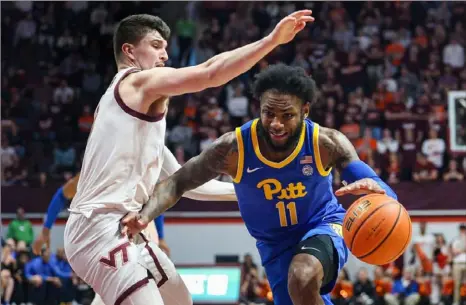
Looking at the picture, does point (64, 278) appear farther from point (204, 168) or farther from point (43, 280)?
point (204, 168)

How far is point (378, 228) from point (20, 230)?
1222cm

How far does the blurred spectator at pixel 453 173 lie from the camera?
1652cm

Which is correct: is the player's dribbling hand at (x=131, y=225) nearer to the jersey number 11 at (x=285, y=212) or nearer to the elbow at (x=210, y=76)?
the elbow at (x=210, y=76)

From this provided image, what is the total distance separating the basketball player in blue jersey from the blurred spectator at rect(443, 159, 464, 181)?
11291 millimetres

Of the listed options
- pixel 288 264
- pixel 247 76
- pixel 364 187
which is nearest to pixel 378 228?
pixel 364 187

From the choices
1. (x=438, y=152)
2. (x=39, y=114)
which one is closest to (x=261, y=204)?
(x=438, y=152)

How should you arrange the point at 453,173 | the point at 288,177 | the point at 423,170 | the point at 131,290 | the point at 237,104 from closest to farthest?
the point at 131,290
the point at 288,177
the point at 453,173
the point at 423,170
the point at 237,104

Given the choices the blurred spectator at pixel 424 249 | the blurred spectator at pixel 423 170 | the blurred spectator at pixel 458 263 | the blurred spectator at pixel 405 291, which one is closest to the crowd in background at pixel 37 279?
the blurred spectator at pixel 405 291

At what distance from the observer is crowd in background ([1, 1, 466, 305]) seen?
55.4 ft

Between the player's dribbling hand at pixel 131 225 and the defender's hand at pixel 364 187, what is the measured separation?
1.19 meters

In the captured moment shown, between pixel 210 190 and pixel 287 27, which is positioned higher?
pixel 287 27

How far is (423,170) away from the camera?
1694 cm

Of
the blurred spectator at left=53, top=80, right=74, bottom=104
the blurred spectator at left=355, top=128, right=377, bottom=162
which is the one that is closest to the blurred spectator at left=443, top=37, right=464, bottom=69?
the blurred spectator at left=355, top=128, right=377, bottom=162

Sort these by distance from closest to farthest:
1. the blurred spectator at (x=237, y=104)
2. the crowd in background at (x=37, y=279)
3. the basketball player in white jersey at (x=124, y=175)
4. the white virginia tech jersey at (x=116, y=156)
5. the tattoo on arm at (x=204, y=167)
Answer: the basketball player in white jersey at (x=124, y=175) < the white virginia tech jersey at (x=116, y=156) < the tattoo on arm at (x=204, y=167) < the crowd in background at (x=37, y=279) < the blurred spectator at (x=237, y=104)
